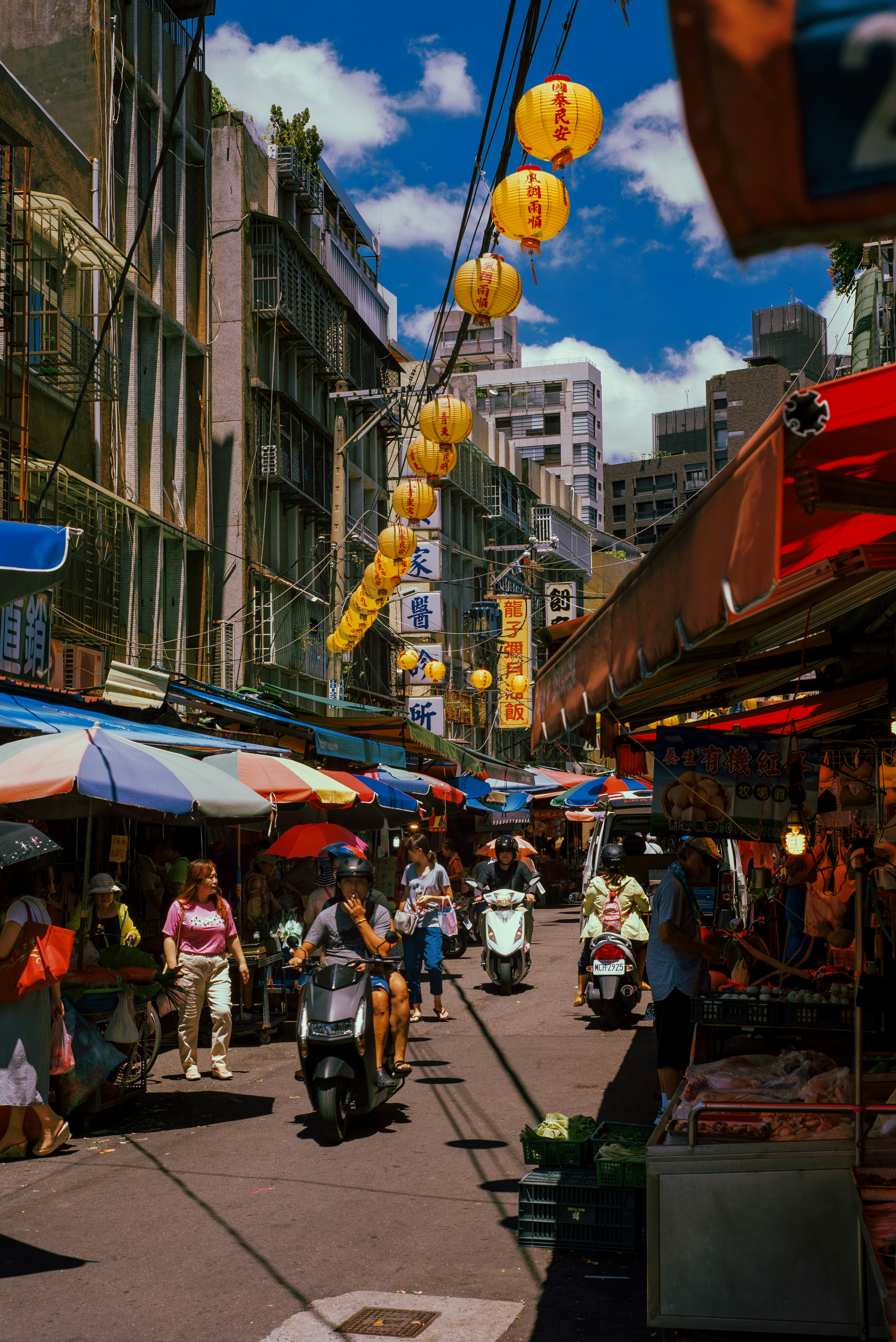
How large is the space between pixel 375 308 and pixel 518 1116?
38.3 metres

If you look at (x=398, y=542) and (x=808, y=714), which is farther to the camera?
(x=398, y=542)

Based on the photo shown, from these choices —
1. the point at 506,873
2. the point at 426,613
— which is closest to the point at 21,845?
the point at 506,873

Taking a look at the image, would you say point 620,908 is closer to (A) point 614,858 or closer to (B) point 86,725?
(A) point 614,858

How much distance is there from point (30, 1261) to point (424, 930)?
8.22 meters

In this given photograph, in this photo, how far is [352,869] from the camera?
31.4ft

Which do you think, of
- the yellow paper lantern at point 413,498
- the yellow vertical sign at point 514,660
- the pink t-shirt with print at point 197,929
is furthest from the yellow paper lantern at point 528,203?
the yellow vertical sign at point 514,660

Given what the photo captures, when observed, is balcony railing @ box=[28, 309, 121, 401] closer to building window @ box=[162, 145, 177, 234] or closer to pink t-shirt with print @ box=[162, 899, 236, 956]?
building window @ box=[162, 145, 177, 234]

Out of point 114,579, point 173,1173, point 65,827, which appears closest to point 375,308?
point 114,579

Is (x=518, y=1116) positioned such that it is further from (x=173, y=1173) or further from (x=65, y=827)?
(x=65, y=827)

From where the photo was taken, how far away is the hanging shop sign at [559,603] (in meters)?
36.9

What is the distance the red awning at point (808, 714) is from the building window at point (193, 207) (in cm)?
2157

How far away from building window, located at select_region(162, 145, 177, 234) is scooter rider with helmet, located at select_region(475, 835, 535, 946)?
54.1ft

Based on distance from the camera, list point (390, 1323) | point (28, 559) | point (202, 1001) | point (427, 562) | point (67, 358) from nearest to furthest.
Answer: point (28, 559)
point (390, 1323)
point (202, 1001)
point (67, 358)
point (427, 562)

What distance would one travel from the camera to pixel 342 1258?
6.24 meters
